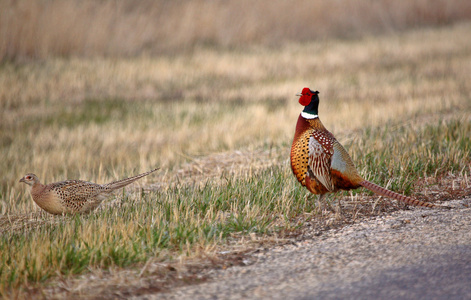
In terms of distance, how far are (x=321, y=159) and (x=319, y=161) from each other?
0.08 ft

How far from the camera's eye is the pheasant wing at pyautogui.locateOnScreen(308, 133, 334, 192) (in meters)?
4.89

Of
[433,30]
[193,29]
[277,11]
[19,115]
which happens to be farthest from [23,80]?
[433,30]

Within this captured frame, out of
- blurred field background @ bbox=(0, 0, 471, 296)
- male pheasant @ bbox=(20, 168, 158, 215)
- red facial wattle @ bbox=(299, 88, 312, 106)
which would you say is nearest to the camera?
blurred field background @ bbox=(0, 0, 471, 296)

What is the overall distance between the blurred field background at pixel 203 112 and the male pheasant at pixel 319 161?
0.43m

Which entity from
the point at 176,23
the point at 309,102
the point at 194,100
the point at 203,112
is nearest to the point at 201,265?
the point at 309,102

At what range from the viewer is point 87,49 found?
50.9ft

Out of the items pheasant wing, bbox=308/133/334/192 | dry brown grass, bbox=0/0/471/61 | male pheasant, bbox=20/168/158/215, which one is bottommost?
male pheasant, bbox=20/168/158/215

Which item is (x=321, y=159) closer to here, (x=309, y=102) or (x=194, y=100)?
(x=309, y=102)

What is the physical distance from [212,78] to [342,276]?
11.7 m

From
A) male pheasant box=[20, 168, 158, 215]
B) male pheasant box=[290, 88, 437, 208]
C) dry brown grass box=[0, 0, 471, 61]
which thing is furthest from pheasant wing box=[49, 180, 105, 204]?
dry brown grass box=[0, 0, 471, 61]

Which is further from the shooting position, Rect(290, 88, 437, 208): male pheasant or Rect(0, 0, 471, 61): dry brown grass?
Rect(0, 0, 471, 61): dry brown grass

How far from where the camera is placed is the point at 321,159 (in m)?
4.89

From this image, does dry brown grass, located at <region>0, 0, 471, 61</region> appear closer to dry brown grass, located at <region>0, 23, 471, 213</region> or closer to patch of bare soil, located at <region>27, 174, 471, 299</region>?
dry brown grass, located at <region>0, 23, 471, 213</region>

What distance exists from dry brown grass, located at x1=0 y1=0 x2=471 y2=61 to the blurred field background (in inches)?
1.8
